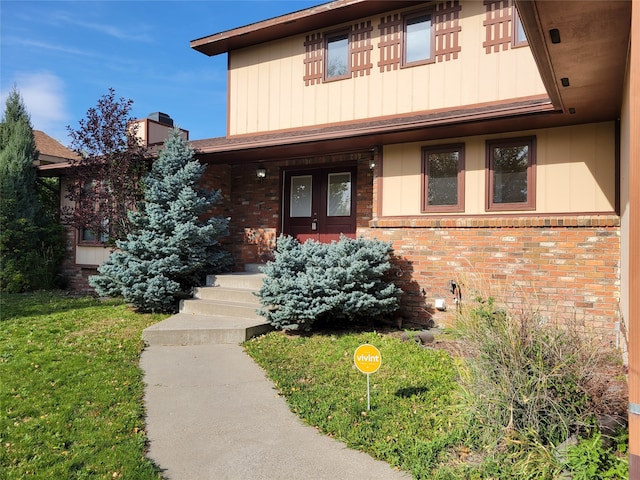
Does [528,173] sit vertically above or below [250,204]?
above

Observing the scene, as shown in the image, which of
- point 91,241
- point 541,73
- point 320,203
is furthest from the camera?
point 91,241

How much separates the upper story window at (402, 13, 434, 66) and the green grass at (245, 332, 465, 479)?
5277 millimetres

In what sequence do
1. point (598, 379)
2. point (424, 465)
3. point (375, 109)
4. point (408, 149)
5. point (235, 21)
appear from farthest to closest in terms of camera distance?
point (235, 21)
point (375, 109)
point (408, 149)
point (598, 379)
point (424, 465)

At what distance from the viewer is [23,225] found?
11734mm

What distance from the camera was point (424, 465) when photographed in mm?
2943

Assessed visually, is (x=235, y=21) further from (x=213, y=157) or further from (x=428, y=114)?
(x=428, y=114)

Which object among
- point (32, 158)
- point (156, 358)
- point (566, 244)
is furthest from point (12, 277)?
point (566, 244)

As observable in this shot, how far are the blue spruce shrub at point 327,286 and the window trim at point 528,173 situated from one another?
193cm

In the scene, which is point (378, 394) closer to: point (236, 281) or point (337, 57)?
point (236, 281)

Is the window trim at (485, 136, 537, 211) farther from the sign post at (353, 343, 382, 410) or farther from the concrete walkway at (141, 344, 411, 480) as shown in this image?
the concrete walkway at (141, 344, 411, 480)

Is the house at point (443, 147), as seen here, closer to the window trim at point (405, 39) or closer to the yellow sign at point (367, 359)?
the window trim at point (405, 39)

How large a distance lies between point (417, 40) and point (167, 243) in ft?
20.5

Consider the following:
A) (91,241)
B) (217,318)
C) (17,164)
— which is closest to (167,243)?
(217,318)

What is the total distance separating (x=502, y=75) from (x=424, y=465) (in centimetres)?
667
